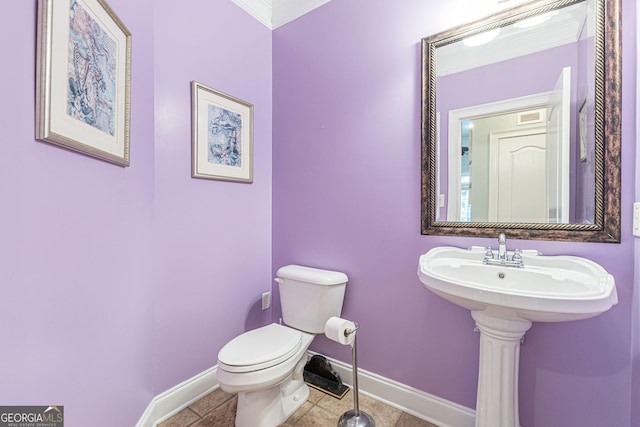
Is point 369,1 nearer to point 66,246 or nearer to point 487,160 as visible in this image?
point 487,160

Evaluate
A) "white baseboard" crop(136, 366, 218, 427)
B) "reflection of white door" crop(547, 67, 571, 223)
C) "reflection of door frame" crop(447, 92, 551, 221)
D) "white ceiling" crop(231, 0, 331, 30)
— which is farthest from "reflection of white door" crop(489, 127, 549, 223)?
"white baseboard" crop(136, 366, 218, 427)

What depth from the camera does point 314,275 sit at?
1.68 metres

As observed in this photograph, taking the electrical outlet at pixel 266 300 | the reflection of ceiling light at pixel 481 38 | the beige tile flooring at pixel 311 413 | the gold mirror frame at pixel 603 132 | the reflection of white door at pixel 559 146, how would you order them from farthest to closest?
1. the electrical outlet at pixel 266 300
2. the beige tile flooring at pixel 311 413
3. the reflection of ceiling light at pixel 481 38
4. the reflection of white door at pixel 559 146
5. the gold mirror frame at pixel 603 132

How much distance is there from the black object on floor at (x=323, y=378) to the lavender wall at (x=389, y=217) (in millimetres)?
98

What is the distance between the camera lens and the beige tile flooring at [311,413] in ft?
4.76

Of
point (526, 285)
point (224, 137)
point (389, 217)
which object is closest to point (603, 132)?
point (526, 285)

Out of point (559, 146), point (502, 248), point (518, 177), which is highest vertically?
point (559, 146)

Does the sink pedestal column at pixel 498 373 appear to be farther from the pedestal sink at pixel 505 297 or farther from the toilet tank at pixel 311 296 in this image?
the toilet tank at pixel 311 296

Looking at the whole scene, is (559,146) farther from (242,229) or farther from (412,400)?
(242,229)

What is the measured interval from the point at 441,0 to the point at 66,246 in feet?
6.21

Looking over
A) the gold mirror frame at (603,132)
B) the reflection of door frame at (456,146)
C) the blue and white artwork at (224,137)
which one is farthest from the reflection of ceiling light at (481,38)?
the blue and white artwork at (224,137)

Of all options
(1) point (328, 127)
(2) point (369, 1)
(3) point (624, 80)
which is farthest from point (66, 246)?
(3) point (624, 80)

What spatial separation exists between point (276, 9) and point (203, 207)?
1.51 metres

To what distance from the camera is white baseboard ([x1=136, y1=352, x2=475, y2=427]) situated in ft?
4.59
